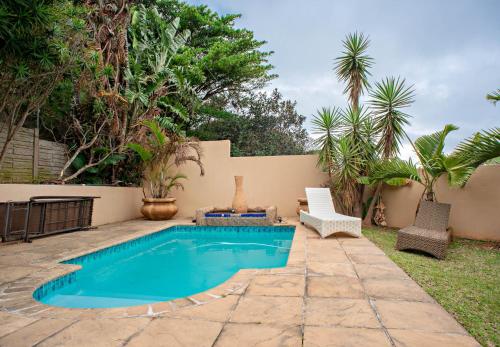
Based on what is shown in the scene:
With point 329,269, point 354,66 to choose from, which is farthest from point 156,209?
point 354,66

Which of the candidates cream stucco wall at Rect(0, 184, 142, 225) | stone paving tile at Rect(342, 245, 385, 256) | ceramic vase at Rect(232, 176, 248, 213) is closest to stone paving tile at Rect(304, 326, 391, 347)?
stone paving tile at Rect(342, 245, 385, 256)

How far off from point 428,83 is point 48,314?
31.0ft

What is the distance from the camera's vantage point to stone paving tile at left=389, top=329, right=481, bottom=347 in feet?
6.97

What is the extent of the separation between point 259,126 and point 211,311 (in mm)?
14417

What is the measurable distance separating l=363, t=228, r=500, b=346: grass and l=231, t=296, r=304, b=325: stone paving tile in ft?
4.40

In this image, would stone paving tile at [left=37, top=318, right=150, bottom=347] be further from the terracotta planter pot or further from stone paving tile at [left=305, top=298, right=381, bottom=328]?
the terracotta planter pot

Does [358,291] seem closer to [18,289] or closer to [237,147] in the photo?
[18,289]

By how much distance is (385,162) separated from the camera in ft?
27.4

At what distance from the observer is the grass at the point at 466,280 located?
2602mm

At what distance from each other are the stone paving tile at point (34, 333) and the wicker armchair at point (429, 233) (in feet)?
16.8

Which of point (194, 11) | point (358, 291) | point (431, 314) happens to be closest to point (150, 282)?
point (358, 291)

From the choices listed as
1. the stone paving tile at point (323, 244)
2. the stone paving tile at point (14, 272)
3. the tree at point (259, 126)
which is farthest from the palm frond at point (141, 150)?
the stone paving tile at point (323, 244)

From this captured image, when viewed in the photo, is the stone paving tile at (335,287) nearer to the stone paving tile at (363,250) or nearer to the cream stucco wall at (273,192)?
the stone paving tile at (363,250)

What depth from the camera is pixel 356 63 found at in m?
9.59
